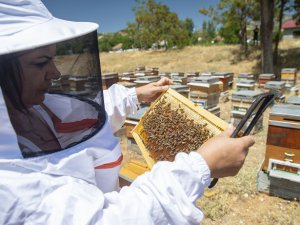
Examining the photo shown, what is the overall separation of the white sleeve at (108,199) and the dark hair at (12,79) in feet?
0.83

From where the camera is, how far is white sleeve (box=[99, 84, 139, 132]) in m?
1.87

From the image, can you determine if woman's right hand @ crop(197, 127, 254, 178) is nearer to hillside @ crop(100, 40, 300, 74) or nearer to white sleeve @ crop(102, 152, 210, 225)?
white sleeve @ crop(102, 152, 210, 225)

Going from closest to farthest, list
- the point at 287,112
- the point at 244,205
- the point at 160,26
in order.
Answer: the point at 287,112
the point at 244,205
the point at 160,26

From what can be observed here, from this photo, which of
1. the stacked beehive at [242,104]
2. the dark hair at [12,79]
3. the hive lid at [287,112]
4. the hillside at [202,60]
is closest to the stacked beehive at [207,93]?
the stacked beehive at [242,104]

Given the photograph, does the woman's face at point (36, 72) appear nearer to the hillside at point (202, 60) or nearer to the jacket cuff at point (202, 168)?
the jacket cuff at point (202, 168)

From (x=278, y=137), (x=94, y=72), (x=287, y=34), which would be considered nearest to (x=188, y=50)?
(x=278, y=137)

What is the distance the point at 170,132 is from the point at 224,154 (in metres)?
0.91

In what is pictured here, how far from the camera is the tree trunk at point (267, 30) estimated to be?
12180mm

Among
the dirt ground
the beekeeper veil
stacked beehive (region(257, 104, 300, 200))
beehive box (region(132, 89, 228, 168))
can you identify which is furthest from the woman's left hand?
the dirt ground

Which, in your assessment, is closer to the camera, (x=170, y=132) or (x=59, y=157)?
(x=59, y=157)

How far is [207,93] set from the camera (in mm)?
6094

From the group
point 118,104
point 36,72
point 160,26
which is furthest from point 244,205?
point 160,26

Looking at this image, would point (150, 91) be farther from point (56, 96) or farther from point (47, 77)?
point (47, 77)

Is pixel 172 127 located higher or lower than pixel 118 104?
lower
